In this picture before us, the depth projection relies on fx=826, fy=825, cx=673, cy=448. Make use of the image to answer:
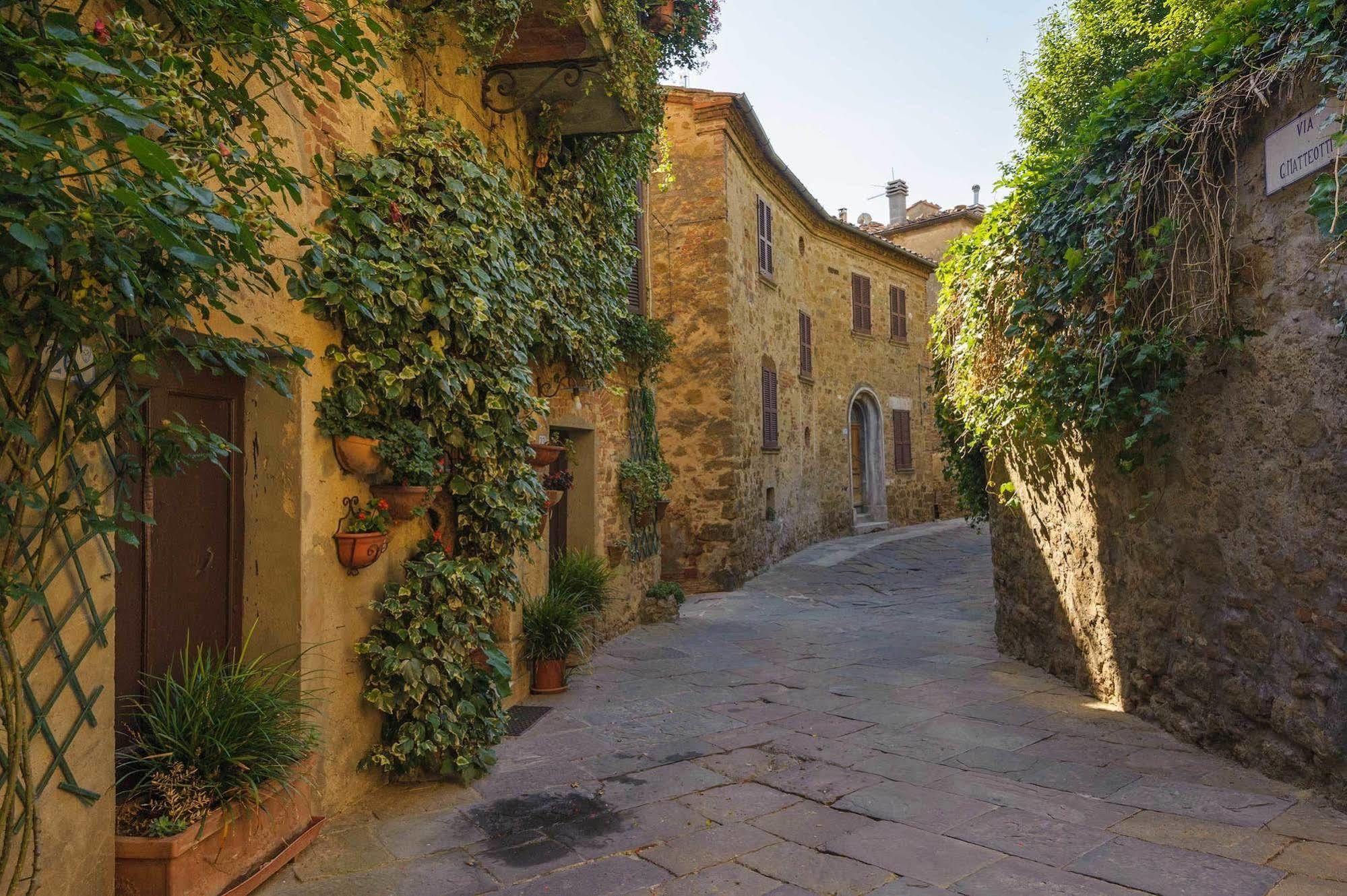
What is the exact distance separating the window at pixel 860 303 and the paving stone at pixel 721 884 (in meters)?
15.1

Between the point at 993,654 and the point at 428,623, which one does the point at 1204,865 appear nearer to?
the point at 428,623

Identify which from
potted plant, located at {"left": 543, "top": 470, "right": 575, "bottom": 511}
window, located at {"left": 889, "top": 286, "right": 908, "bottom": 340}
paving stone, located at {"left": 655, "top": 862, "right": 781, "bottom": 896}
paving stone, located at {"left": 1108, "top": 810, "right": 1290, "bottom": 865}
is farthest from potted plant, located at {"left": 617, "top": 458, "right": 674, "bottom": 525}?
window, located at {"left": 889, "top": 286, "right": 908, "bottom": 340}

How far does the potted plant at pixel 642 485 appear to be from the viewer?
796cm

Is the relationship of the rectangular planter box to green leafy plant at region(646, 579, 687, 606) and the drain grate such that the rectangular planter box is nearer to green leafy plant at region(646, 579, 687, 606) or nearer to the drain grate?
the drain grate

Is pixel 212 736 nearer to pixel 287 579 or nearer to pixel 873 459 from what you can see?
pixel 287 579

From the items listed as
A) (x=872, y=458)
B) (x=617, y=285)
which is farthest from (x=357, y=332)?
(x=872, y=458)

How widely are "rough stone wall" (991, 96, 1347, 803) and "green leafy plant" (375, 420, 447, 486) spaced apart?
12.0ft

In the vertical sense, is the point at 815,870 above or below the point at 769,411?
below

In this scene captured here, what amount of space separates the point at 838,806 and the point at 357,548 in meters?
2.36

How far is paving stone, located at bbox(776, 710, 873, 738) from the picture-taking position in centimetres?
464

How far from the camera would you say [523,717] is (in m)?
4.98

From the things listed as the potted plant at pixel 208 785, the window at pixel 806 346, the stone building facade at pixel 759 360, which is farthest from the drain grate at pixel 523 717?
the window at pixel 806 346

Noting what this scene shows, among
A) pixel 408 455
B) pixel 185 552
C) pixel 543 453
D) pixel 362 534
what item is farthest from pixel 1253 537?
pixel 185 552

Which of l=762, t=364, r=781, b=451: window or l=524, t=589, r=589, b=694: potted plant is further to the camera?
l=762, t=364, r=781, b=451: window
